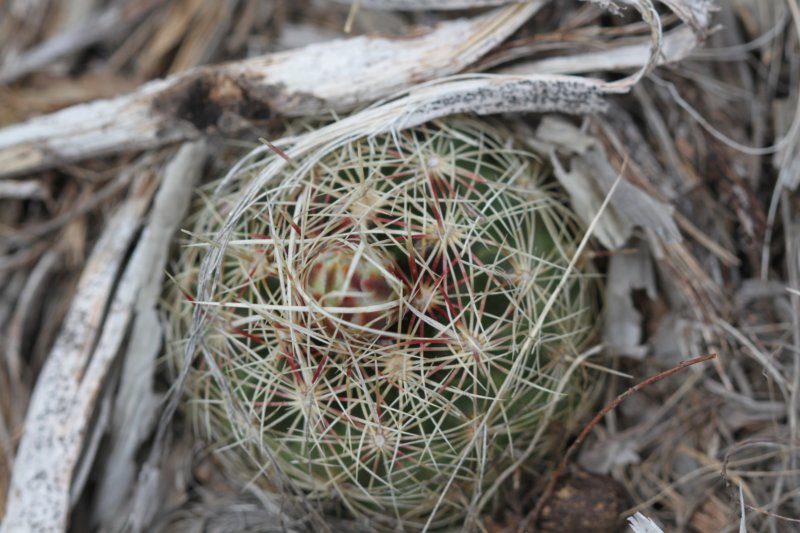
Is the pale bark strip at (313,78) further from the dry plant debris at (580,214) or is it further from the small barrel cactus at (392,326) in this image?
the small barrel cactus at (392,326)

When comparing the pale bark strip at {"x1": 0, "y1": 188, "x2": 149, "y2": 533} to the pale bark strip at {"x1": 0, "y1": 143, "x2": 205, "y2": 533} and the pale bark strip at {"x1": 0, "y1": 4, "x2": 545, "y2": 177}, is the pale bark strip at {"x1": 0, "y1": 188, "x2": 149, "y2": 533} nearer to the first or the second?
the pale bark strip at {"x1": 0, "y1": 143, "x2": 205, "y2": 533}

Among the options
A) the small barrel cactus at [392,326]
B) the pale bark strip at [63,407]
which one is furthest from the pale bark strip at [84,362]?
the small barrel cactus at [392,326]

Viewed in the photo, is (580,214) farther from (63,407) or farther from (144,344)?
(63,407)

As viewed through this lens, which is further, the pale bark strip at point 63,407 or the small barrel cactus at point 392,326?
the pale bark strip at point 63,407

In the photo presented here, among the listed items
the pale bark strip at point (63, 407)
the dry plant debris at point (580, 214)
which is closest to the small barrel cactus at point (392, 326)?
the dry plant debris at point (580, 214)

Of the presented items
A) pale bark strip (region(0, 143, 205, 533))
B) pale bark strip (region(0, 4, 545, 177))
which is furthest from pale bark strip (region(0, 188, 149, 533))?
pale bark strip (region(0, 4, 545, 177))

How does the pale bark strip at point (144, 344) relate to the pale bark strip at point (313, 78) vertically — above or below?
below

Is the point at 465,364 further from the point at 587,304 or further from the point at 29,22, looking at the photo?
the point at 29,22

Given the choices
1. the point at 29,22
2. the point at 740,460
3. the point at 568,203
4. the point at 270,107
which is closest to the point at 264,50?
the point at 270,107

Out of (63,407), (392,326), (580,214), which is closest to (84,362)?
(63,407)
